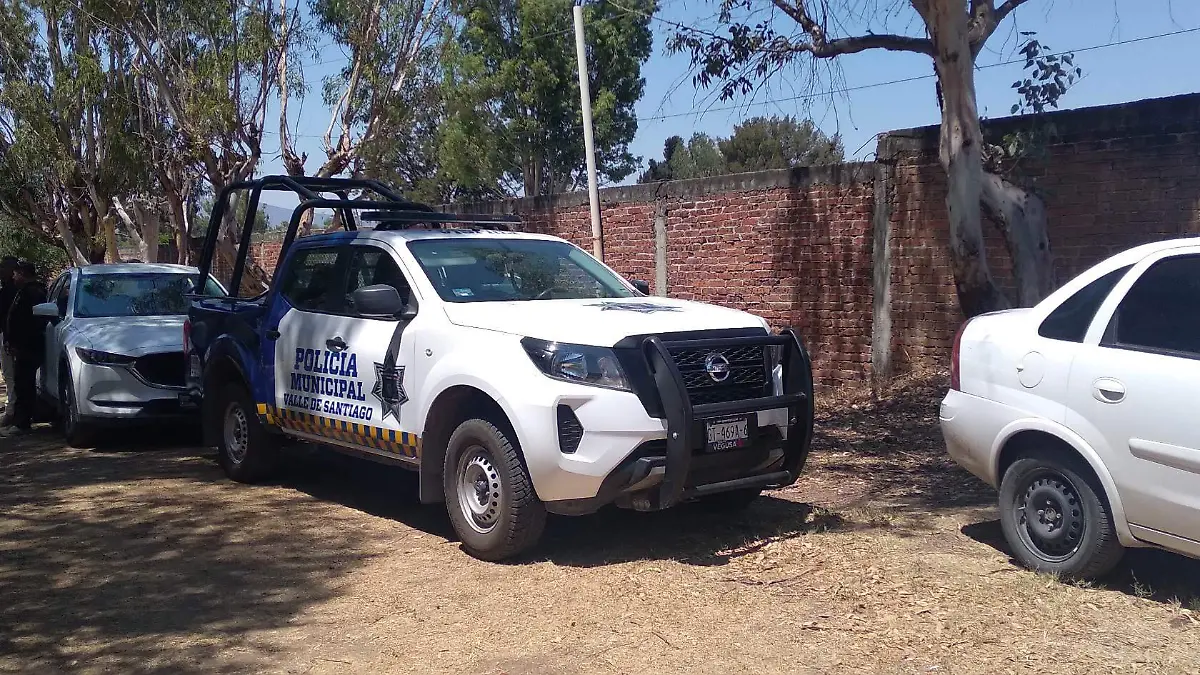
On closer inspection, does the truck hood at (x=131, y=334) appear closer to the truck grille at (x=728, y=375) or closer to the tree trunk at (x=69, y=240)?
the truck grille at (x=728, y=375)

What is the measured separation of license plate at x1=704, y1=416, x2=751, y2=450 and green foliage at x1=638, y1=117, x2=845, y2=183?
26952mm

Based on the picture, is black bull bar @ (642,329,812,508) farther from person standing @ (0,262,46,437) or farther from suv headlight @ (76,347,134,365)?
person standing @ (0,262,46,437)

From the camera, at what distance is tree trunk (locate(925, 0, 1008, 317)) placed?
27.6 feet

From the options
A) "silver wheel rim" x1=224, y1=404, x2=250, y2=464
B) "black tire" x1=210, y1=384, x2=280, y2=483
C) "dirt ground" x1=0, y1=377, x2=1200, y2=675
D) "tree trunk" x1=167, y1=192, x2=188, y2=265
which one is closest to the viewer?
"dirt ground" x1=0, y1=377, x2=1200, y2=675

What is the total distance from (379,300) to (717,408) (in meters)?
2.03

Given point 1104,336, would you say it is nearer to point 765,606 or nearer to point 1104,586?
point 1104,586

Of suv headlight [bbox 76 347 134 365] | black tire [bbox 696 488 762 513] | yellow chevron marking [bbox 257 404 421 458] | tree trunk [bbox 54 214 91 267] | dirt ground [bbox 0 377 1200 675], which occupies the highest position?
tree trunk [bbox 54 214 91 267]

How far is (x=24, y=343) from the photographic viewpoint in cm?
1155

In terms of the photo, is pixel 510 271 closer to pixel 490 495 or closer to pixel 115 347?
pixel 490 495

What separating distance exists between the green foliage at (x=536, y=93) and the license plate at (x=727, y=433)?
77.4ft

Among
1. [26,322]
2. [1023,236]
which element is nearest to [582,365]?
[1023,236]

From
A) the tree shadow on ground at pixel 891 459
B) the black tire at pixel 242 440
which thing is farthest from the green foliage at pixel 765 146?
the black tire at pixel 242 440

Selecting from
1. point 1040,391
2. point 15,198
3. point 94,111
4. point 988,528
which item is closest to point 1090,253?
point 988,528

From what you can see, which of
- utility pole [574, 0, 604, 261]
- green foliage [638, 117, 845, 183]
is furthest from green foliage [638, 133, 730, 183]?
utility pole [574, 0, 604, 261]
